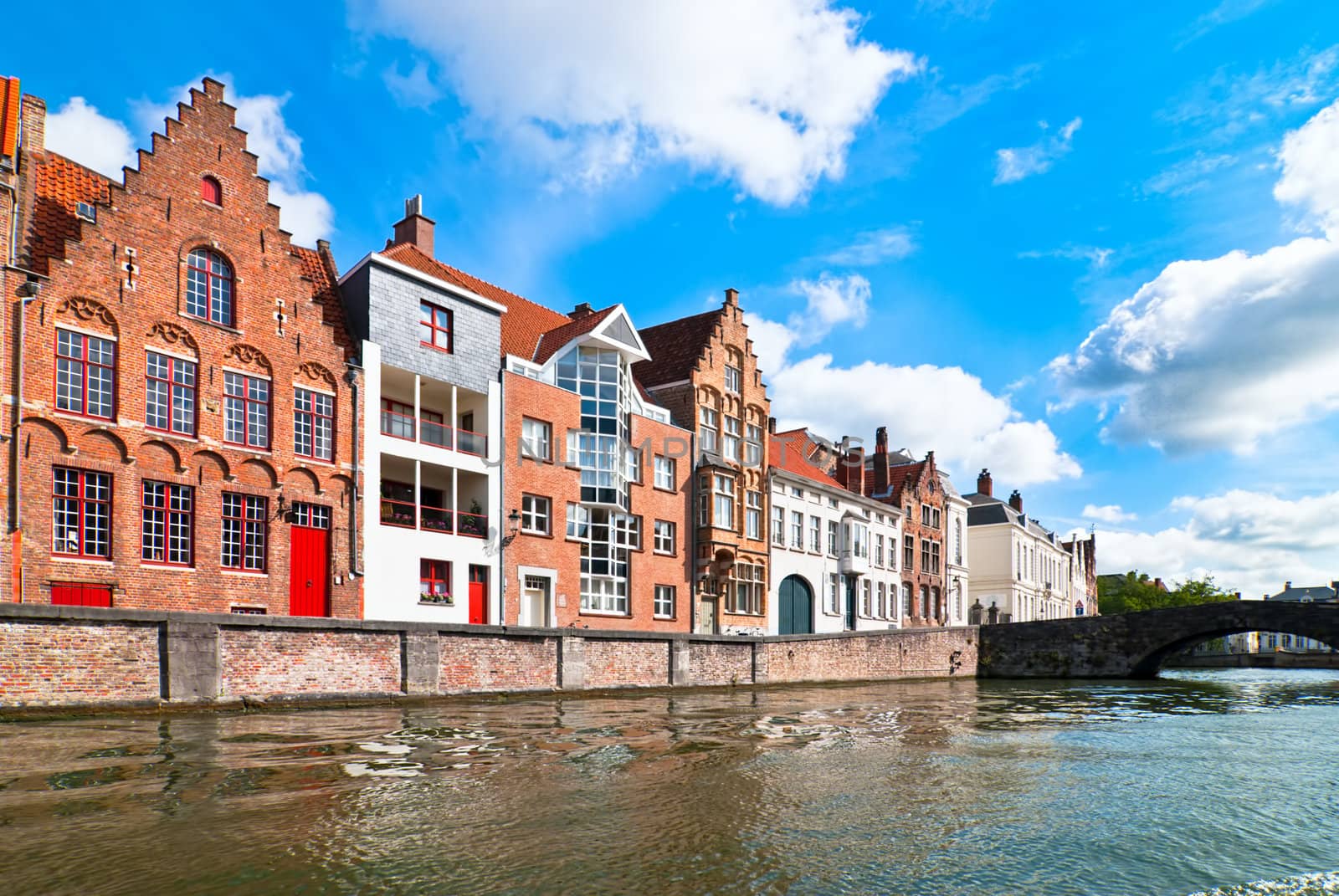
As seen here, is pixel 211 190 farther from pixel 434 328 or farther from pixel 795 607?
pixel 795 607

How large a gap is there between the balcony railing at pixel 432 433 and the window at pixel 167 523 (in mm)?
6561

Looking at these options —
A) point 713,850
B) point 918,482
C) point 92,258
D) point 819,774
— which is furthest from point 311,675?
point 918,482

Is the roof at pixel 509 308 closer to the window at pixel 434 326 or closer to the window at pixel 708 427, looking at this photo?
the window at pixel 434 326

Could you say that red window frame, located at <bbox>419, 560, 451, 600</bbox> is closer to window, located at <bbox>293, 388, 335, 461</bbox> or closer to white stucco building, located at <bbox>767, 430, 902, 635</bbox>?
window, located at <bbox>293, 388, 335, 461</bbox>

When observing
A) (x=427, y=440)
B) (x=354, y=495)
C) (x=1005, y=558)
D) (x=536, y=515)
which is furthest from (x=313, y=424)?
(x=1005, y=558)

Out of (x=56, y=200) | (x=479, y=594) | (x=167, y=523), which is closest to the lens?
(x=167, y=523)

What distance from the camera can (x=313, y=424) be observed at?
2697cm

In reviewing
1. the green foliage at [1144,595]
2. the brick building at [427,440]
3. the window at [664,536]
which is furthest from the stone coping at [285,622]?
the green foliage at [1144,595]

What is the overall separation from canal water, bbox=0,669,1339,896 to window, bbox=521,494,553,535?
14739 millimetres

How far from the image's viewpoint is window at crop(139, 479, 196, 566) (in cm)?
2300

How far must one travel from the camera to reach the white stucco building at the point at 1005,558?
75.2 metres

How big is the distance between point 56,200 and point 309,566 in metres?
10.7

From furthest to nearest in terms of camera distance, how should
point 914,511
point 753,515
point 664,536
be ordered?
point 914,511 < point 753,515 < point 664,536

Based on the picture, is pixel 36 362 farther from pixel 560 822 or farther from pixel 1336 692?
pixel 1336 692
